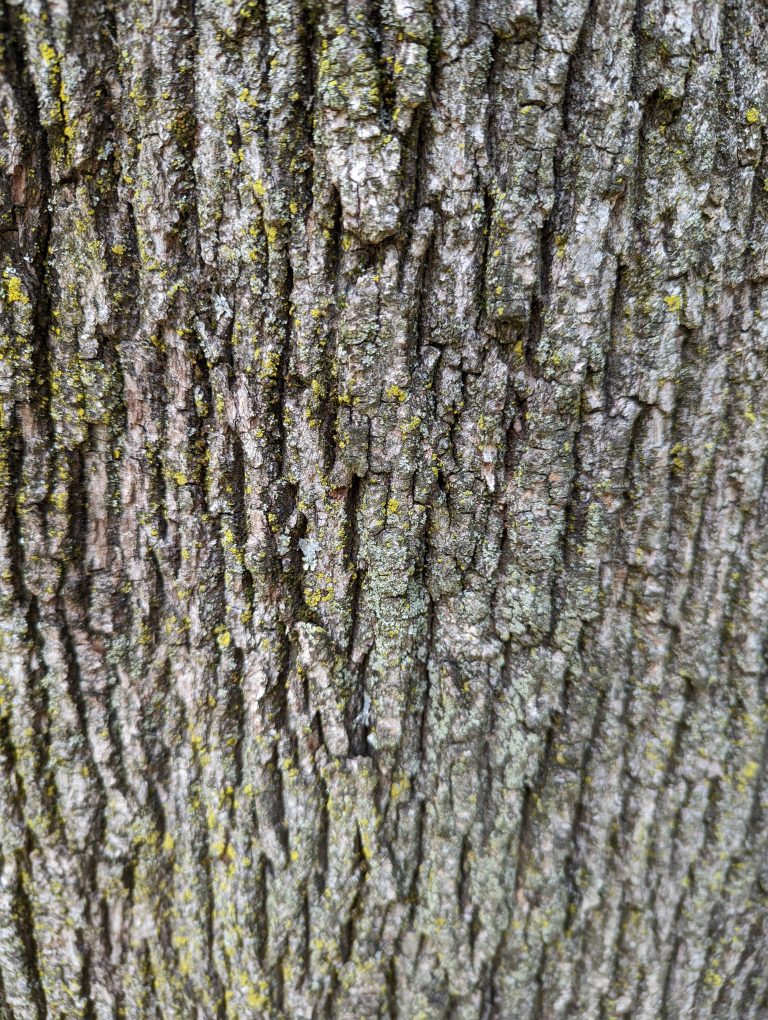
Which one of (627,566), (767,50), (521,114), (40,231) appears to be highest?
(767,50)

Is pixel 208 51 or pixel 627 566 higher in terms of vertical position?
pixel 208 51

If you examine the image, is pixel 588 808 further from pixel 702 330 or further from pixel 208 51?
pixel 208 51

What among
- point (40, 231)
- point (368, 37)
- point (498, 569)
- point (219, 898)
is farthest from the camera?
point (219, 898)

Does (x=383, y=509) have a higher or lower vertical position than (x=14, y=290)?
lower

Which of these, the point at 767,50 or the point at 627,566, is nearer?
the point at 767,50

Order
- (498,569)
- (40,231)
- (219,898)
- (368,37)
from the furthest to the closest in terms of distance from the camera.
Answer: (219,898) < (498,569) < (40,231) < (368,37)

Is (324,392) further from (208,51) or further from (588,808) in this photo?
(588,808)

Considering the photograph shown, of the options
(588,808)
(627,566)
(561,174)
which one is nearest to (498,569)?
(627,566)
